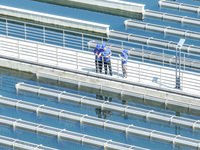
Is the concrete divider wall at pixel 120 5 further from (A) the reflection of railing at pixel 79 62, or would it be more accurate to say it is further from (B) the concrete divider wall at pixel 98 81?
(B) the concrete divider wall at pixel 98 81

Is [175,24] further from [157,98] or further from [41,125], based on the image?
[41,125]

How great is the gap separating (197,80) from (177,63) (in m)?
2.25

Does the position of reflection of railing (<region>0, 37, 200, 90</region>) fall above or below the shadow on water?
below

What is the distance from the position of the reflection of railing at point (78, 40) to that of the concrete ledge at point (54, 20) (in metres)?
0.31

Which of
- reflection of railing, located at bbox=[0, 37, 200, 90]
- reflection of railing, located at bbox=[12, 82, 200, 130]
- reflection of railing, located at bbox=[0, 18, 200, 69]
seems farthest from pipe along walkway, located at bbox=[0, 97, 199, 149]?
reflection of railing, located at bbox=[0, 18, 200, 69]

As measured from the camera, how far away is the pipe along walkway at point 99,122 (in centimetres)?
2967

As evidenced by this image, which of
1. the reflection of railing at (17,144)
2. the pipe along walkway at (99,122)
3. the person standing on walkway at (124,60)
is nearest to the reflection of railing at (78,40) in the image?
the person standing on walkway at (124,60)

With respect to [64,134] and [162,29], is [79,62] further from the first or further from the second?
[162,29]

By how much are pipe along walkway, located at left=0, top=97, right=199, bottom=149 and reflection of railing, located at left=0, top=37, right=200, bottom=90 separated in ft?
7.62

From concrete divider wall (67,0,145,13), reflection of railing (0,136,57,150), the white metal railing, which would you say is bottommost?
reflection of railing (0,136,57,150)

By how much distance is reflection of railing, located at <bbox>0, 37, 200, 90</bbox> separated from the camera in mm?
32375

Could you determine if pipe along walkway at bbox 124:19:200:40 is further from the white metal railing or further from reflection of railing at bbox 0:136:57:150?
reflection of railing at bbox 0:136:57:150

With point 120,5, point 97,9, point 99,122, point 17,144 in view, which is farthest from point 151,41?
point 17,144

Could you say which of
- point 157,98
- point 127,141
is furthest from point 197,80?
point 127,141
